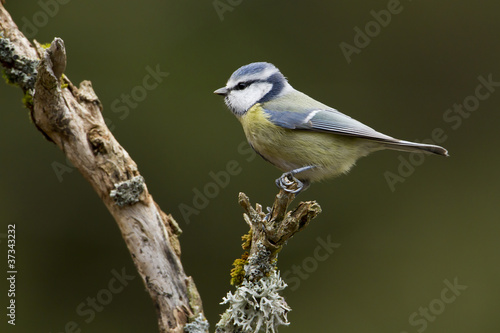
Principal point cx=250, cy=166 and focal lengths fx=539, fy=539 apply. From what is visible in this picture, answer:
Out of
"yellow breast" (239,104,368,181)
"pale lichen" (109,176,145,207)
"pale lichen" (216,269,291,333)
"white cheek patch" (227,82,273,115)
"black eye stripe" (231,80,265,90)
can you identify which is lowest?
"pale lichen" (216,269,291,333)

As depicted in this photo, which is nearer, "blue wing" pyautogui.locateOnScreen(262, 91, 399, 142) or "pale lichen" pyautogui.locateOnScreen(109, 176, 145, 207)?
"pale lichen" pyautogui.locateOnScreen(109, 176, 145, 207)

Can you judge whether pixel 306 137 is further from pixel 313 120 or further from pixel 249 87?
pixel 249 87

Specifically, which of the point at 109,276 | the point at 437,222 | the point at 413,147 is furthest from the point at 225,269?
the point at 413,147

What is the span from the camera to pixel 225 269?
3.26 m

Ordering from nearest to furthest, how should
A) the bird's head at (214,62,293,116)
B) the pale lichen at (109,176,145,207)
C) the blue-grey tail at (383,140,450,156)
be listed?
the pale lichen at (109,176,145,207)
the blue-grey tail at (383,140,450,156)
the bird's head at (214,62,293,116)

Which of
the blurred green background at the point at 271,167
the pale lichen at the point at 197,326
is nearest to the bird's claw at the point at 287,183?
the pale lichen at the point at 197,326

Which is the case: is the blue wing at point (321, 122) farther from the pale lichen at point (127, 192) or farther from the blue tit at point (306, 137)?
the pale lichen at point (127, 192)

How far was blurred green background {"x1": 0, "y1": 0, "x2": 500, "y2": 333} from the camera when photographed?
3154 millimetres

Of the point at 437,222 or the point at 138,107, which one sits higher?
the point at 138,107

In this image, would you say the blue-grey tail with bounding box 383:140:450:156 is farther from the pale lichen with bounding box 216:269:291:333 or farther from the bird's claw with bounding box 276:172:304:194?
the pale lichen with bounding box 216:269:291:333

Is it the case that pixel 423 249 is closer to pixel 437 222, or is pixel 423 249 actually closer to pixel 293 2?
pixel 437 222

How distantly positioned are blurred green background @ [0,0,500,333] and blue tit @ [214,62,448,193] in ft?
3.63

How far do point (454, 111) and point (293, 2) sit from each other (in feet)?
4.14

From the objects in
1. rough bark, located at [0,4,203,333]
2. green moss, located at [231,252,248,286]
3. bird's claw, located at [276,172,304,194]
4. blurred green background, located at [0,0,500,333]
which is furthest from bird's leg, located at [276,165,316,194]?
blurred green background, located at [0,0,500,333]
